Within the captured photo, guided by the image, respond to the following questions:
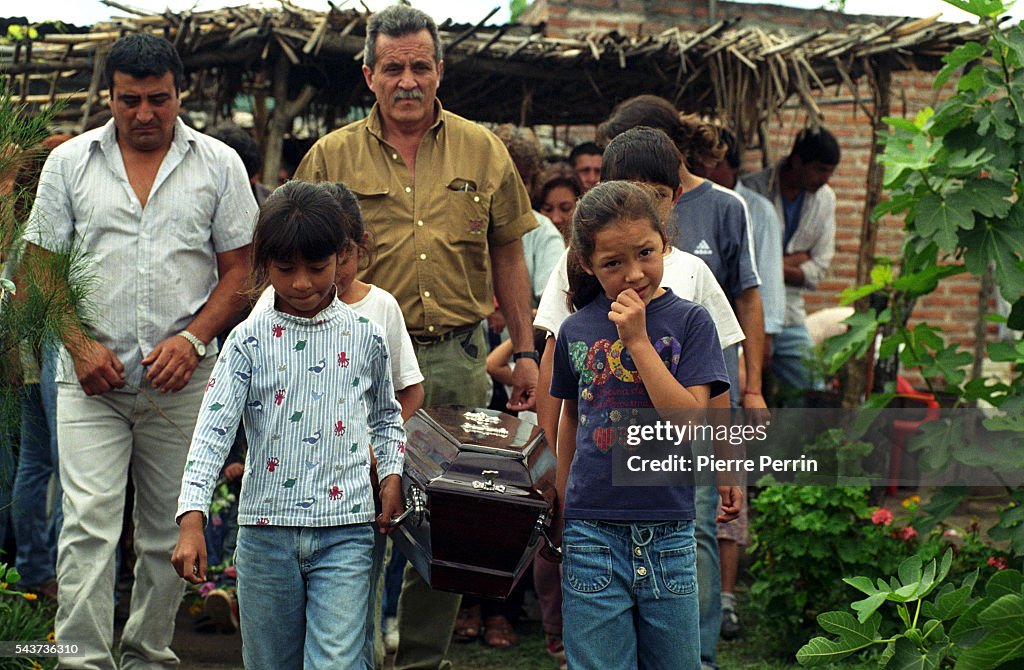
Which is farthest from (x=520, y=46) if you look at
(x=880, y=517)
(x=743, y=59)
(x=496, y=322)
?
(x=880, y=517)

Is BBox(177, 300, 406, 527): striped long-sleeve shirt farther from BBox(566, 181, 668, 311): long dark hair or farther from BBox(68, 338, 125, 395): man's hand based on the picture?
BBox(68, 338, 125, 395): man's hand

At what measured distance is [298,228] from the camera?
10.7ft

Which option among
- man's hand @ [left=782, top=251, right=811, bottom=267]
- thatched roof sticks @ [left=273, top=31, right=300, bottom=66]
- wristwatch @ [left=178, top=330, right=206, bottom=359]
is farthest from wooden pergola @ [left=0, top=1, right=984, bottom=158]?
wristwatch @ [left=178, top=330, right=206, bottom=359]

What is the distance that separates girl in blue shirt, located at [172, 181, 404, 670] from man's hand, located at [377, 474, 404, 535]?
6cm

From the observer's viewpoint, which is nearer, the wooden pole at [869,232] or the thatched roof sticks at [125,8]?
the thatched roof sticks at [125,8]

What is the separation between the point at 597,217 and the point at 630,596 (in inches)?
37.7

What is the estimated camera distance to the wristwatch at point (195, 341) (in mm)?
4305

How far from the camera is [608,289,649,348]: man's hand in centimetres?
313

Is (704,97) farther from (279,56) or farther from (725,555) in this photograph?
(725,555)

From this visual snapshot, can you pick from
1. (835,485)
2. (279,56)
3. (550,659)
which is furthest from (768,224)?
(279,56)

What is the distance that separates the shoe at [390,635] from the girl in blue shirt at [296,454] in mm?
1924

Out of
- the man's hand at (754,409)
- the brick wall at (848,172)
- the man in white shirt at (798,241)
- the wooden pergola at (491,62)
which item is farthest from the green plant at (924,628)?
the brick wall at (848,172)

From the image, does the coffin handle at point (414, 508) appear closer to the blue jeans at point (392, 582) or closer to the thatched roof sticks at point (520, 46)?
the blue jeans at point (392, 582)

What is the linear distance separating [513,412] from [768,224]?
2.01 metres
